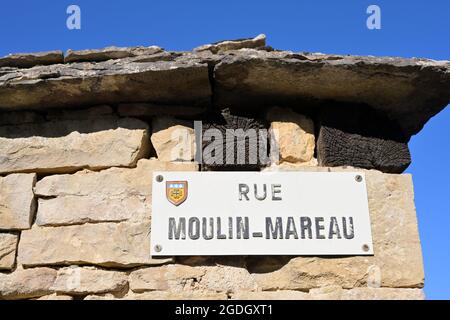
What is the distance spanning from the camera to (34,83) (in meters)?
3.07

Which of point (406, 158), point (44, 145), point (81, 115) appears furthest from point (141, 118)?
point (406, 158)

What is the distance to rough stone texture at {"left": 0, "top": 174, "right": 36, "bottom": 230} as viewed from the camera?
3.04m

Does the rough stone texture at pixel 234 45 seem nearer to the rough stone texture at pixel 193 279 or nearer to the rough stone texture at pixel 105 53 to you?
the rough stone texture at pixel 105 53

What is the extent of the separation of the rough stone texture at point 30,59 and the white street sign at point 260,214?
35.5 inches

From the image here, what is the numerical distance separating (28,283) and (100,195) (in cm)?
55

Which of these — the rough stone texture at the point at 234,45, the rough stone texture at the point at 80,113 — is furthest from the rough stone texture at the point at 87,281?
the rough stone texture at the point at 234,45

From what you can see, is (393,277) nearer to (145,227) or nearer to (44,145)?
(145,227)

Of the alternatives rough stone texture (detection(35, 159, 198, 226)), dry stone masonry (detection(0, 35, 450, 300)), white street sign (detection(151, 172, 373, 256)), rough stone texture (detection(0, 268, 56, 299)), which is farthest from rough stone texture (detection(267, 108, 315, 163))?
rough stone texture (detection(0, 268, 56, 299))

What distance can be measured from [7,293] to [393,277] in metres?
1.90

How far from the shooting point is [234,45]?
10.5 feet

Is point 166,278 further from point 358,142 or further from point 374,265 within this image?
point 358,142

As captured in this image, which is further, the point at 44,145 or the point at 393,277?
the point at 44,145

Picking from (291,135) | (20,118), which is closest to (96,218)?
(20,118)

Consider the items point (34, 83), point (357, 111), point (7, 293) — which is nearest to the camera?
point (7, 293)
